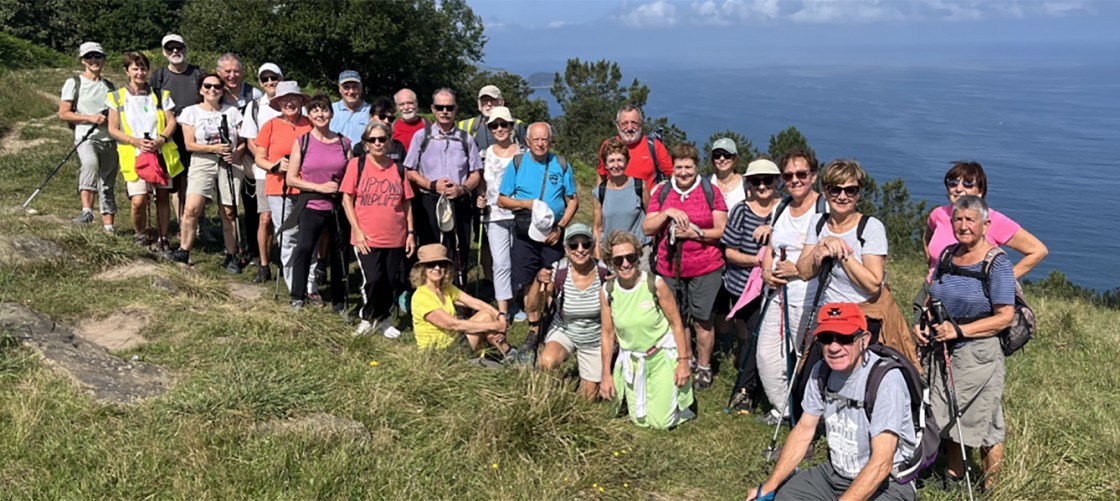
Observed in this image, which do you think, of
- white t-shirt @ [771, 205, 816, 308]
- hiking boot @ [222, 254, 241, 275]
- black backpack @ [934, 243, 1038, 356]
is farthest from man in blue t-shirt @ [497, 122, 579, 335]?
black backpack @ [934, 243, 1038, 356]

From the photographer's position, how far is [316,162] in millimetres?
7156

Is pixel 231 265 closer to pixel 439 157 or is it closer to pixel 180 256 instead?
pixel 180 256

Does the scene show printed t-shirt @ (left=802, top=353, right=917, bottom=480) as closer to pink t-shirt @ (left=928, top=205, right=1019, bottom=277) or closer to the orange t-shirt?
pink t-shirt @ (left=928, top=205, right=1019, bottom=277)

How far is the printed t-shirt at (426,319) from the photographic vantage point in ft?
21.7

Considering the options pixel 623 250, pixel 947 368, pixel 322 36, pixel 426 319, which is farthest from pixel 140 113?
pixel 322 36

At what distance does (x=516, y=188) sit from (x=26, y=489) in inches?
→ 172

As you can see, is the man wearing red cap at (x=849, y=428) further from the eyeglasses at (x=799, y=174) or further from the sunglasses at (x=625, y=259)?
the sunglasses at (x=625, y=259)

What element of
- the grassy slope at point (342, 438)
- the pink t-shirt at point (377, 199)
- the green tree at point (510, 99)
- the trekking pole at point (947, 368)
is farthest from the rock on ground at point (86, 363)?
the green tree at point (510, 99)

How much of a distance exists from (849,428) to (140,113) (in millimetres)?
7325

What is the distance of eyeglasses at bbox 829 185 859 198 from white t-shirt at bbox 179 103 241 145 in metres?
5.90

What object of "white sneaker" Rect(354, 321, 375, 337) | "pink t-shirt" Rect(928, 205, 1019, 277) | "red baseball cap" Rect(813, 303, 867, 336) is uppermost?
"pink t-shirt" Rect(928, 205, 1019, 277)

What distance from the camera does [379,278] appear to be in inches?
283

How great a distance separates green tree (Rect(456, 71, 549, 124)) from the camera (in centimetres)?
5107

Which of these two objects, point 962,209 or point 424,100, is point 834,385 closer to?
point 962,209
